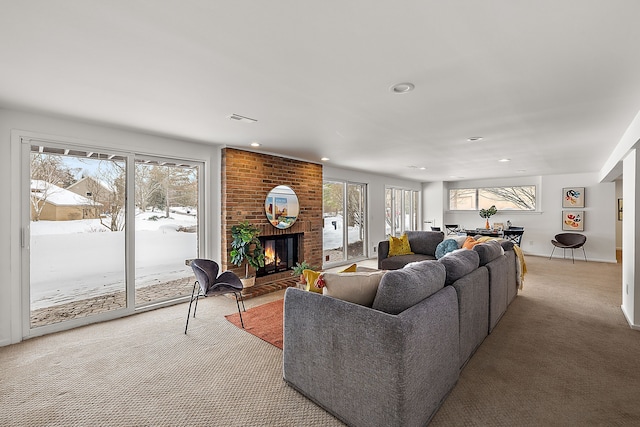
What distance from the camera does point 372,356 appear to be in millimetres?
1646

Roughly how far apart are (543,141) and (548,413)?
11.3ft

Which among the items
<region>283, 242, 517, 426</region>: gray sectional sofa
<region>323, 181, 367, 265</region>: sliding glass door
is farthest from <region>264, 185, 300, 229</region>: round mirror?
<region>283, 242, 517, 426</region>: gray sectional sofa

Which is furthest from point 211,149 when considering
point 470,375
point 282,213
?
point 470,375

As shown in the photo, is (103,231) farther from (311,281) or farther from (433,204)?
(433,204)

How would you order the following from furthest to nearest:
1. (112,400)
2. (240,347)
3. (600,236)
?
(600,236) → (240,347) → (112,400)

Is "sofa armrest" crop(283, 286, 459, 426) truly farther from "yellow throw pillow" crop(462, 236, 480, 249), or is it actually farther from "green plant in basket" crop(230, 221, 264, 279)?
"yellow throw pillow" crop(462, 236, 480, 249)

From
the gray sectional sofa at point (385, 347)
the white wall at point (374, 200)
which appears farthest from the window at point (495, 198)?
the gray sectional sofa at point (385, 347)

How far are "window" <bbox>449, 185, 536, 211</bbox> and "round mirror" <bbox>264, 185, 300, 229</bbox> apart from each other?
6468mm

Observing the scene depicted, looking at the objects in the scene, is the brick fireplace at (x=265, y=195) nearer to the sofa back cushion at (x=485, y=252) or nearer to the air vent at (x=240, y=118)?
the air vent at (x=240, y=118)

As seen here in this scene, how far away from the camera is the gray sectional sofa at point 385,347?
158 centimetres

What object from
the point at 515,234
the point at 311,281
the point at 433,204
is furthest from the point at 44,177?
the point at 433,204

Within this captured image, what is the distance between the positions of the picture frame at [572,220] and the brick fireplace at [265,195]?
6563mm

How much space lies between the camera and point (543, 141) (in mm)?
3955

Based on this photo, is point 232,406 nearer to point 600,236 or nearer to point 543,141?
point 543,141
